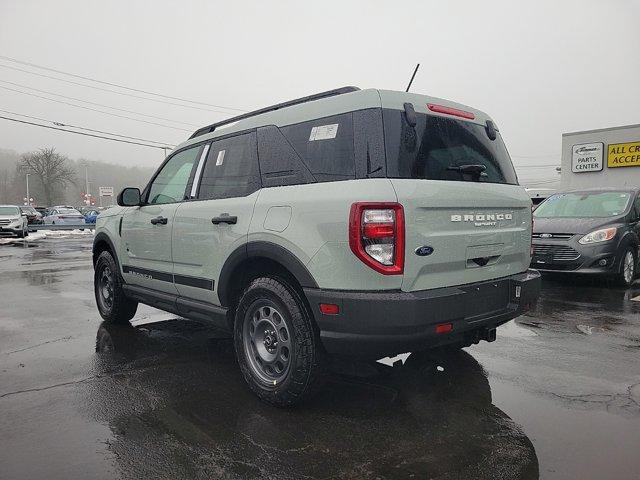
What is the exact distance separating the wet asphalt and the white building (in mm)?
19503

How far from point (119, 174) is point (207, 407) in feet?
341

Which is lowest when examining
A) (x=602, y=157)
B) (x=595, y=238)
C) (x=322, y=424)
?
(x=322, y=424)

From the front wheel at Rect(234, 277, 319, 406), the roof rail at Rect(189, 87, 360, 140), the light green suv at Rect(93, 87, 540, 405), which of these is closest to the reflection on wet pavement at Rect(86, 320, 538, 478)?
the front wheel at Rect(234, 277, 319, 406)

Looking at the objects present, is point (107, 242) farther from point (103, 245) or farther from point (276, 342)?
point (276, 342)

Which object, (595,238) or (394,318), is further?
(595,238)

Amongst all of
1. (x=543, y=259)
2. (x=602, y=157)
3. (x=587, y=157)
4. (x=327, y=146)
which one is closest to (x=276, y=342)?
(x=327, y=146)

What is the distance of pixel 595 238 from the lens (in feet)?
24.5

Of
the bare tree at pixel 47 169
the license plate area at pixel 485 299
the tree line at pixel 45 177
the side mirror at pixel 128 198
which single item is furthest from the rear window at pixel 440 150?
the bare tree at pixel 47 169

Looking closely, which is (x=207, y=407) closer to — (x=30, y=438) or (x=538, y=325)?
(x=30, y=438)

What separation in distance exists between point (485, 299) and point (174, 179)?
3.03 meters

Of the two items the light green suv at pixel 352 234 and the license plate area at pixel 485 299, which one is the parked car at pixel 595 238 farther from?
the license plate area at pixel 485 299

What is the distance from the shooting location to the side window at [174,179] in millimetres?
4391

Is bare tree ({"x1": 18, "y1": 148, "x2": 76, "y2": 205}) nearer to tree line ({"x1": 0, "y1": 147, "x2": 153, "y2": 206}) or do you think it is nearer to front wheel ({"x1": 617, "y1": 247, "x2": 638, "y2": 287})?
tree line ({"x1": 0, "y1": 147, "x2": 153, "y2": 206})

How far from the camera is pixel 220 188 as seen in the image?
387 centimetres
